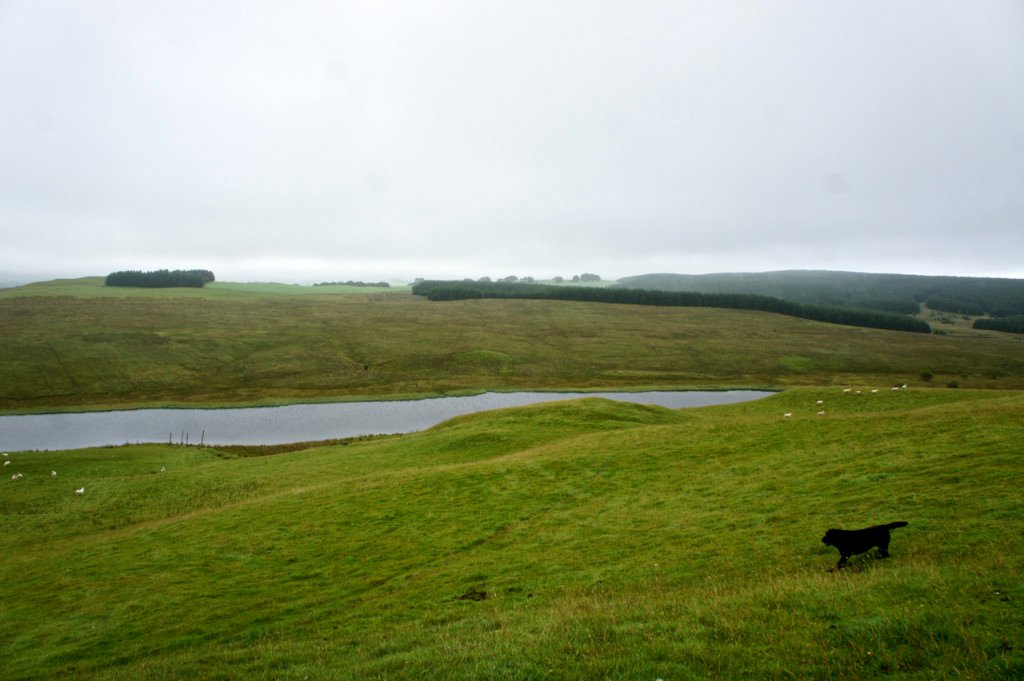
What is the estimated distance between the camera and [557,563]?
18266mm

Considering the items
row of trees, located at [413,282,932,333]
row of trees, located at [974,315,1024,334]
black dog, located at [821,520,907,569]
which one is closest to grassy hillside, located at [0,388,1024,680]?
black dog, located at [821,520,907,569]

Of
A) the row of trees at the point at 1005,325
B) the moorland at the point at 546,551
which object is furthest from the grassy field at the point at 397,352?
the moorland at the point at 546,551

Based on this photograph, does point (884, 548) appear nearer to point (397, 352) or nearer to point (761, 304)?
point (397, 352)

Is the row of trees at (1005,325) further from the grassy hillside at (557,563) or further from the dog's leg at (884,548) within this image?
the dog's leg at (884,548)


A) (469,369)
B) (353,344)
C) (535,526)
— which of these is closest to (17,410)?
(353,344)

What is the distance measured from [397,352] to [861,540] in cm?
10373

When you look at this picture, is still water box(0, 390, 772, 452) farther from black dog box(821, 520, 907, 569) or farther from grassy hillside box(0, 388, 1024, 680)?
black dog box(821, 520, 907, 569)

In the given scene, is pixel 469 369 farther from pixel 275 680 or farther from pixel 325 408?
pixel 275 680

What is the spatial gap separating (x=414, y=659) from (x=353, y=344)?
112203mm

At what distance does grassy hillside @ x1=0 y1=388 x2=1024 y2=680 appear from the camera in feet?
32.1

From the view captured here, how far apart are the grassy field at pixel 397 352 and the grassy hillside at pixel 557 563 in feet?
182

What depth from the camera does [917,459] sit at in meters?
22.0

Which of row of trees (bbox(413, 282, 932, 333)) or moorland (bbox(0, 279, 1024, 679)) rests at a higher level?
row of trees (bbox(413, 282, 932, 333))

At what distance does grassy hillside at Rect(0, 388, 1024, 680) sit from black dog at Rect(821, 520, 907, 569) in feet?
1.25
